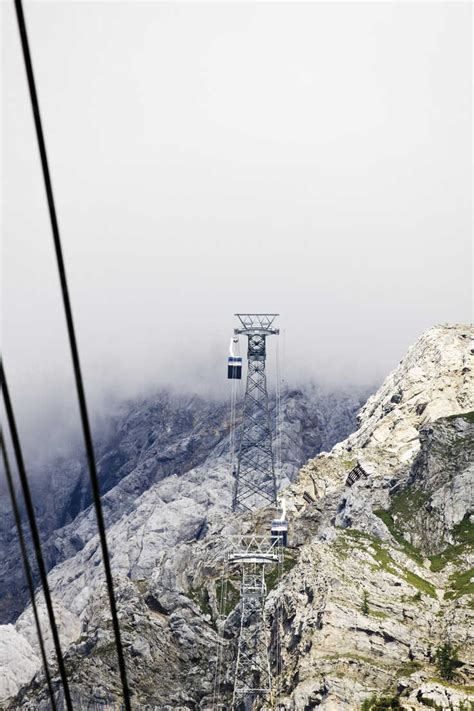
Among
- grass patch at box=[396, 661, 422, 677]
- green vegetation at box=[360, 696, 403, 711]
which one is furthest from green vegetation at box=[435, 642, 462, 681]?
green vegetation at box=[360, 696, 403, 711]

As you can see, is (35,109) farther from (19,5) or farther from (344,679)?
(344,679)

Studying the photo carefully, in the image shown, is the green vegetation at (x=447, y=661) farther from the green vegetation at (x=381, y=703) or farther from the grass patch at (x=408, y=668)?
the green vegetation at (x=381, y=703)

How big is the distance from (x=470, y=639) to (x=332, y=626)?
81.1 feet

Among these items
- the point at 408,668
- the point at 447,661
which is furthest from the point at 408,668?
the point at 447,661

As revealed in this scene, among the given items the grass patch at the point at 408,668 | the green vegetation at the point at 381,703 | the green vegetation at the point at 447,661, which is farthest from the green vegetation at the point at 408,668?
the green vegetation at the point at 381,703

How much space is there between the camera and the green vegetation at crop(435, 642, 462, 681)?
18038cm

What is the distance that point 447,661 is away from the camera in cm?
18338

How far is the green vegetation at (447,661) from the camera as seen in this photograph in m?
180

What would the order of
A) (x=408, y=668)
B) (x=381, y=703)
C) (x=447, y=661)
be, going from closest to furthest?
(x=381, y=703)
(x=447, y=661)
(x=408, y=668)

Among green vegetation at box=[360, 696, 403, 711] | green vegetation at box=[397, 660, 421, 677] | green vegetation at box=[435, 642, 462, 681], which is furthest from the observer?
green vegetation at box=[397, 660, 421, 677]

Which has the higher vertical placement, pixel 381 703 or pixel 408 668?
pixel 381 703

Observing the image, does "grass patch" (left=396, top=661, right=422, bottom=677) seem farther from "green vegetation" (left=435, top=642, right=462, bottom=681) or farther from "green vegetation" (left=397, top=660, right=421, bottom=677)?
"green vegetation" (left=435, top=642, right=462, bottom=681)

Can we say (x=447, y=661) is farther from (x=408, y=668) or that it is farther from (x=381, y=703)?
(x=381, y=703)

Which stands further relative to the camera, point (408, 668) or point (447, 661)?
point (408, 668)
